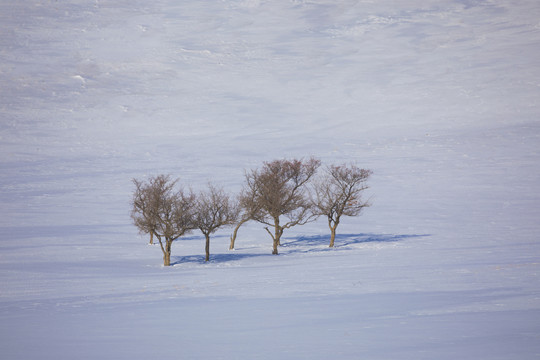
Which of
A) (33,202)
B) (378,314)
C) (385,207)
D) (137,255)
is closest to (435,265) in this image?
(378,314)

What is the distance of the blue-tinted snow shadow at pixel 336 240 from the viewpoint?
135ft

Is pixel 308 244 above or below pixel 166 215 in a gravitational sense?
below

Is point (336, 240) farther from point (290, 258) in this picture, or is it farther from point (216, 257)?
point (216, 257)

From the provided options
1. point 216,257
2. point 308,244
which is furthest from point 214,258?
point 308,244

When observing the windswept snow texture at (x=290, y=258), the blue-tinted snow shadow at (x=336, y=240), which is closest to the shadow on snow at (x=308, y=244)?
the blue-tinted snow shadow at (x=336, y=240)

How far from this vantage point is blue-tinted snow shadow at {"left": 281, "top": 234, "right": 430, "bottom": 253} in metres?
41.3

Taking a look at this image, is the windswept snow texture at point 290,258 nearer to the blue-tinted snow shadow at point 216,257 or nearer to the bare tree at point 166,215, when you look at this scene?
the blue-tinted snow shadow at point 216,257

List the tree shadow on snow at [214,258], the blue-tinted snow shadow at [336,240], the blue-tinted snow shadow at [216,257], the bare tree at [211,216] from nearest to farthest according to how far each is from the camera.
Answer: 1. the tree shadow on snow at [214,258]
2. the blue-tinted snow shadow at [216,257]
3. the bare tree at [211,216]
4. the blue-tinted snow shadow at [336,240]

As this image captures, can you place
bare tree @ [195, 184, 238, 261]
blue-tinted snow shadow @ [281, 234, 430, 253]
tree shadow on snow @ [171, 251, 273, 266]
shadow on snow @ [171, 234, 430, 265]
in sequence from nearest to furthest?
tree shadow on snow @ [171, 251, 273, 266]
bare tree @ [195, 184, 238, 261]
shadow on snow @ [171, 234, 430, 265]
blue-tinted snow shadow @ [281, 234, 430, 253]

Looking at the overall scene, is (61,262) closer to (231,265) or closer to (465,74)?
(231,265)

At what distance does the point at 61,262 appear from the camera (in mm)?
34031

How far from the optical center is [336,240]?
44906mm

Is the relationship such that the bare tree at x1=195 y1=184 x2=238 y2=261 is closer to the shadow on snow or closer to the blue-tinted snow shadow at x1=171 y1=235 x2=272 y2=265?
the blue-tinted snow shadow at x1=171 y1=235 x2=272 y2=265

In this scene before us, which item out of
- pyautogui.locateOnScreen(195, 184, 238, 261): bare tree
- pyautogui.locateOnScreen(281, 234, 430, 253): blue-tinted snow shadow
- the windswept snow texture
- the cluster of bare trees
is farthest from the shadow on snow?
pyautogui.locateOnScreen(195, 184, 238, 261): bare tree
